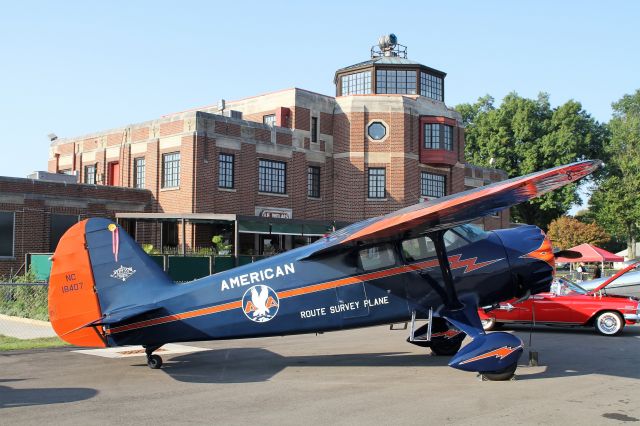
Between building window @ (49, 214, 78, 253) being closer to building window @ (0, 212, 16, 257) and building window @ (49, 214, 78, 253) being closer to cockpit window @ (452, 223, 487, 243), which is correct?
building window @ (0, 212, 16, 257)

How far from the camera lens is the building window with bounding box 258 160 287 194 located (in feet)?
121

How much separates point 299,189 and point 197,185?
7.43m

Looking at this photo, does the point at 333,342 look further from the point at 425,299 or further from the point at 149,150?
the point at 149,150

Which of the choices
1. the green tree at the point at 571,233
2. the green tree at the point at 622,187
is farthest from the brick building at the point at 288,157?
the green tree at the point at 622,187

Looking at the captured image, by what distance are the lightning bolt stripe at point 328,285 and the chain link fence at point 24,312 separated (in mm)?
6720

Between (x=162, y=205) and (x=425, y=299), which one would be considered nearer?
(x=425, y=299)

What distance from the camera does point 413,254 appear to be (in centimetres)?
1066

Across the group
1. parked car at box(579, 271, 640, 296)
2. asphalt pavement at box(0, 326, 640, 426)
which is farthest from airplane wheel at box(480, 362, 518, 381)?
parked car at box(579, 271, 640, 296)

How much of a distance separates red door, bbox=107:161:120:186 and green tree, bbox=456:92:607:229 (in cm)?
3789

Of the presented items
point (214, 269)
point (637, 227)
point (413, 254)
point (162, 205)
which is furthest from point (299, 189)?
point (637, 227)

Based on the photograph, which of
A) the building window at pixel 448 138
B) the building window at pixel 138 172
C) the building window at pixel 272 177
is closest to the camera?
the building window at pixel 138 172

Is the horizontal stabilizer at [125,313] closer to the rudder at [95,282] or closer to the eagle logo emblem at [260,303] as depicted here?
the rudder at [95,282]

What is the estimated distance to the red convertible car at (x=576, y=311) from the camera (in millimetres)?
15883

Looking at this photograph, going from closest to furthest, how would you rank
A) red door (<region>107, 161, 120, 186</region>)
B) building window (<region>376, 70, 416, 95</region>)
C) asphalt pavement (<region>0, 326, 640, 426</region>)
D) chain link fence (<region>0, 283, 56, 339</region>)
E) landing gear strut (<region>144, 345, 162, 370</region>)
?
1. asphalt pavement (<region>0, 326, 640, 426</region>)
2. landing gear strut (<region>144, 345, 162, 370</region>)
3. chain link fence (<region>0, 283, 56, 339</region>)
4. red door (<region>107, 161, 120, 186</region>)
5. building window (<region>376, 70, 416, 95</region>)
